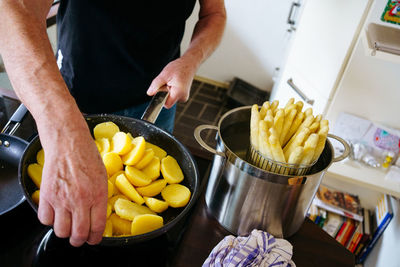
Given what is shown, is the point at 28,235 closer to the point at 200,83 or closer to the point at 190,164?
the point at 190,164

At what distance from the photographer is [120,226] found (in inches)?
29.1

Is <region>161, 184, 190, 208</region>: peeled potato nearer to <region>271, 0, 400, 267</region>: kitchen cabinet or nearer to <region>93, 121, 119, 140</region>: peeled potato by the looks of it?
<region>93, 121, 119, 140</region>: peeled potato

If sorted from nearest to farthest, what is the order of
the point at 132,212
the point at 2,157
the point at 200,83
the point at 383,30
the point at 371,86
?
the point at 132,212 → the point at 2,157 → the point at 383,30 → the point at 371,86 → the point at 200,83

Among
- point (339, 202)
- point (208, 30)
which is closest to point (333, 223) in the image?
point (339, 202)

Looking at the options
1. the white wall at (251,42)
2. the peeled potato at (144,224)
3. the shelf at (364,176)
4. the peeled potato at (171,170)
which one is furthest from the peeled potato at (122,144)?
the white wall at (251,42)

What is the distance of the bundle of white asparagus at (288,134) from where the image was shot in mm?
752

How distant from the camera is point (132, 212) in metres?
0.75

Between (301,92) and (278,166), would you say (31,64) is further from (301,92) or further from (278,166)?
(301,92)

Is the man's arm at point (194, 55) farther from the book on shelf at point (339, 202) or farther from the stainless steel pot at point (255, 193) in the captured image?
the book on shelf at point (339, 202)

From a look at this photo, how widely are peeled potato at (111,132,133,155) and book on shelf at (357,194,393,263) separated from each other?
1575 millimetres

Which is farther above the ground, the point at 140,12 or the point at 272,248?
the point at 140,12

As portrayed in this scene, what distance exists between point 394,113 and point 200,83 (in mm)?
2481

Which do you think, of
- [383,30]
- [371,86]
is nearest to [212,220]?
[383,30]

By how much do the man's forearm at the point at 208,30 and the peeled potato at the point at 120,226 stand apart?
2.25 ft
